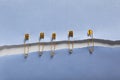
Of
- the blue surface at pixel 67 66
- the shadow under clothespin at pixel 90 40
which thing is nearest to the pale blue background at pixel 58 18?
the shadow under clothespin at pixel 90 40

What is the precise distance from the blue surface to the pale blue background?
186 mm

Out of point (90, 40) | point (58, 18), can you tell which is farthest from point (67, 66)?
point (58, 18)

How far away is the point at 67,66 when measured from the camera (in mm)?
3301

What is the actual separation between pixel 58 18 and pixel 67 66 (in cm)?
55

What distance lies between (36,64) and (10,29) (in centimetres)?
51

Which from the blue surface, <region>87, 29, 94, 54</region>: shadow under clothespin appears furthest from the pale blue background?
the blue surface

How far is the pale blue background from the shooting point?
3.40 metres

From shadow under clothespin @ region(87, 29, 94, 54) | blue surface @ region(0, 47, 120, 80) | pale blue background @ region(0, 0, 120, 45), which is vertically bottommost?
blue surface @ region(0, 47, 120, 80)

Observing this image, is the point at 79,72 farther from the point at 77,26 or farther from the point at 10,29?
the point at 10,29

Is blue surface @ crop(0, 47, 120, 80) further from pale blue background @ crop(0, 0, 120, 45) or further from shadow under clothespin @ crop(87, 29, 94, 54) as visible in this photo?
pale blue background @ crop(0, 0, 120, 45)

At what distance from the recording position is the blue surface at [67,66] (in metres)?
3.26

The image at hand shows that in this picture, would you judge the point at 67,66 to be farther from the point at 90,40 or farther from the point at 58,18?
the point at 58,18

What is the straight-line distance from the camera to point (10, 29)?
3.52 metres

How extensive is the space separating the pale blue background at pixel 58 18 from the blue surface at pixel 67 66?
0.19 meters
